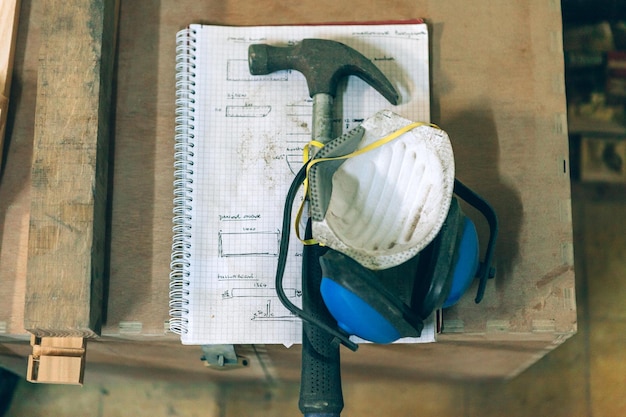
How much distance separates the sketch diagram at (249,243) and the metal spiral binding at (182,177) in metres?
0.04

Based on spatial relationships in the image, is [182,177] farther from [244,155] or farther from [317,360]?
[317,360]

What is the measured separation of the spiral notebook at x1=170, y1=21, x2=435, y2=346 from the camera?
2.58 feet

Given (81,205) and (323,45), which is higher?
(323,45)

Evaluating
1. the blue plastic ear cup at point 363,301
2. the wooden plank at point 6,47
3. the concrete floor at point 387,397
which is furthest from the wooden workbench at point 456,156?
the concrete floor at point 387,397

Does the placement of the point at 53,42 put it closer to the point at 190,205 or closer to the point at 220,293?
the point at 190,205

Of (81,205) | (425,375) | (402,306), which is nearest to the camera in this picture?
(402,306)

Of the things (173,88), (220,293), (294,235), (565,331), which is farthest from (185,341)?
(565,331)

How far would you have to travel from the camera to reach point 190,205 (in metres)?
0.80

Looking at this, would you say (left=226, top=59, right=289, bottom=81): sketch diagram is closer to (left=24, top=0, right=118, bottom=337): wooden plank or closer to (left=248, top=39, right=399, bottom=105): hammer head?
(left=248, top=39, right=399, bottom=105): hammer head

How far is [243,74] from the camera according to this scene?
84 cm

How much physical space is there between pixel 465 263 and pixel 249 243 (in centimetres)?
26

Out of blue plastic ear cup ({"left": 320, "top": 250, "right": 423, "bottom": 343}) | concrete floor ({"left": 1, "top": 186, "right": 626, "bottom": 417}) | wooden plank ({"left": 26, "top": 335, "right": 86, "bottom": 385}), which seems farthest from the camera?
concrete floor ({"left": 1, "top": 186, "right": 626, "bottom": 417})

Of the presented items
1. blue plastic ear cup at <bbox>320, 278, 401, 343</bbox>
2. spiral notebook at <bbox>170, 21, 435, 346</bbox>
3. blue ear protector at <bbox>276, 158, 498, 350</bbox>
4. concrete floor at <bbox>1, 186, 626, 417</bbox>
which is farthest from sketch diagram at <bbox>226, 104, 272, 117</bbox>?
concrete floor at <bbox>1, 186, 626, 417</bbox>

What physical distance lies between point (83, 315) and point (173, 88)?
31cm
